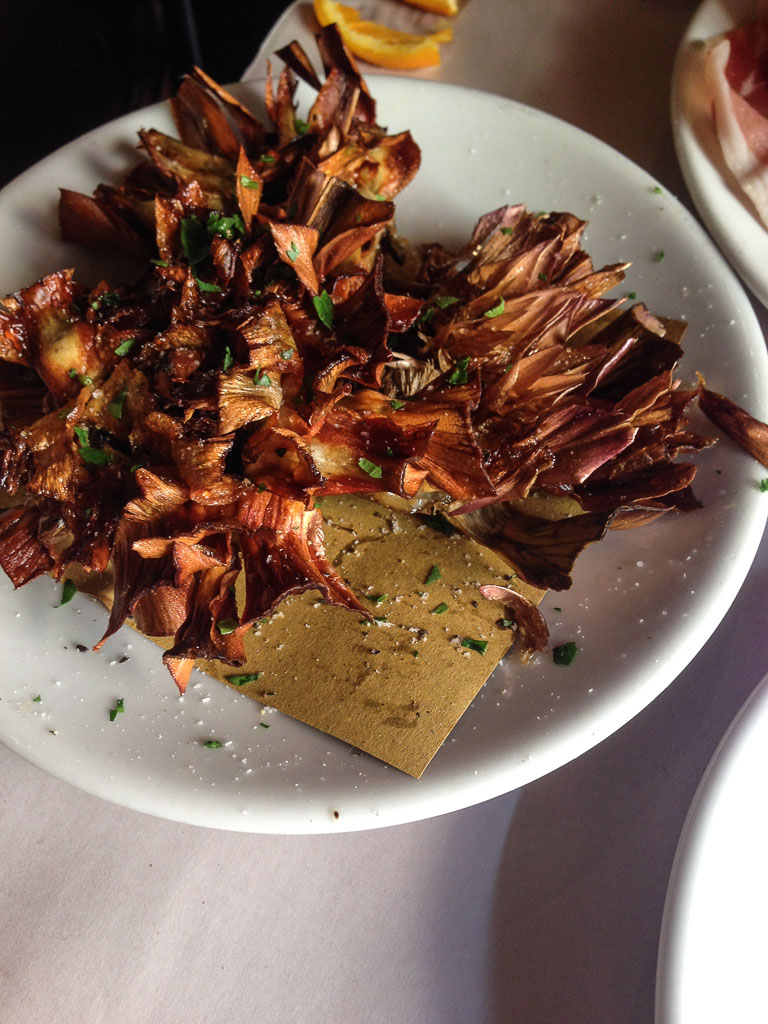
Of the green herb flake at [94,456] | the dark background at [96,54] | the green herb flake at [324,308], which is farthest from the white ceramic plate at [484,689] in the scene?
the dark background at [96,54]

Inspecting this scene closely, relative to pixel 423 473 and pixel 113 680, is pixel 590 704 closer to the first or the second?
pixel 423 473

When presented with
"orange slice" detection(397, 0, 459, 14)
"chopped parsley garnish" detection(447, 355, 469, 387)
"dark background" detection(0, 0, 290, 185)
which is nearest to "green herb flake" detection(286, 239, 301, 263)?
"chopped parsley garnish" detection(447, 355, 469, 387)

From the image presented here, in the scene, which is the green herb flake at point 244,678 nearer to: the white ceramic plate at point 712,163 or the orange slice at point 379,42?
the white ceramic plate at point 712,163

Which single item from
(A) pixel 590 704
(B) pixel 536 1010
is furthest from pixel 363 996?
(A) pixel 590 704

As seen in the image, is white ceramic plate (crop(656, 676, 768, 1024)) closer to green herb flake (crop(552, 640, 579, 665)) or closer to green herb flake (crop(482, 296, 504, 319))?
green herb flake (crop(552, 640, 579, 665))

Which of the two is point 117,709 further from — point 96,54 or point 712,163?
point 96,54
